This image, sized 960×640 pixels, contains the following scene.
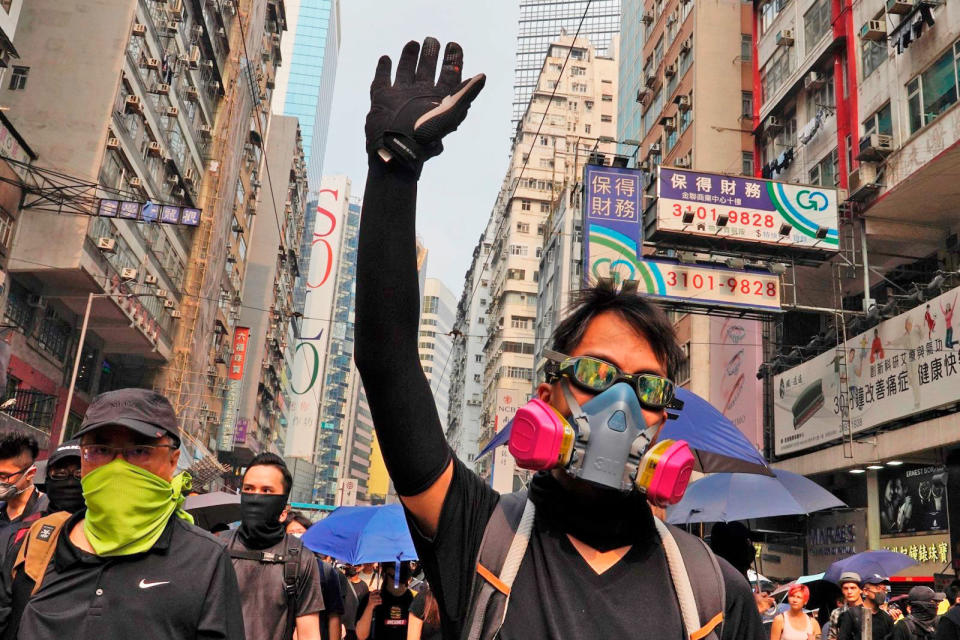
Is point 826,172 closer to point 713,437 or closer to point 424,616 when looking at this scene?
point 713,437

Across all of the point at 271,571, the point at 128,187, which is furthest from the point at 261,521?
the point at 128,187

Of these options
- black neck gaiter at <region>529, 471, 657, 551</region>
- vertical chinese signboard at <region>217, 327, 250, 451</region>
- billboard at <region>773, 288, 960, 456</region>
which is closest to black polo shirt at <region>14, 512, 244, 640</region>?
black neck gaiter at <region>529, 471, 657, 551</region>

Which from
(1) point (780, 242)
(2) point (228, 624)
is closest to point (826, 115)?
(1) point (780, 242)

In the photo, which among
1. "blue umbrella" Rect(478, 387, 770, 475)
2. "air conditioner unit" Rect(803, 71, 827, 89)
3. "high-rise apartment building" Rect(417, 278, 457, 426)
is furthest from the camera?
"high-rise apartment building" Rect(417, 278, 457, 426)

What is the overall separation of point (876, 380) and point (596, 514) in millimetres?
20497

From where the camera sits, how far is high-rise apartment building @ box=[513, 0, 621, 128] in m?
166

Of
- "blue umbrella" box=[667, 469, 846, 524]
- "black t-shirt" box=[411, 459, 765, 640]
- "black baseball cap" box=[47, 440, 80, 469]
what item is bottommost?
"black t-shirt" box=[411, 459, 765, 640]

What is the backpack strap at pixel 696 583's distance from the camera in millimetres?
1814

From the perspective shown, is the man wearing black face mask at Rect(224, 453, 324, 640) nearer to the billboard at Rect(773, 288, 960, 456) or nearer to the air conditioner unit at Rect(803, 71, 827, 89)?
the billboard at Rect(773, 288, 960, 456)

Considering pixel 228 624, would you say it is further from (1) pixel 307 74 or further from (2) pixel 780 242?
(1) pixel 307 74

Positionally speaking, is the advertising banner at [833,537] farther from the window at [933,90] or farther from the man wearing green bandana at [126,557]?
the man wearing green bandana at [126,557]

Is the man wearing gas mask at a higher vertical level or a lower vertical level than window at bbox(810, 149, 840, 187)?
lower

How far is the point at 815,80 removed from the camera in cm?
2556

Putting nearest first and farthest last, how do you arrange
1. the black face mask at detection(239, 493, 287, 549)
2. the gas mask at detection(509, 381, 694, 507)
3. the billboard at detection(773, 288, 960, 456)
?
1. the gas mask at detection(509, 381, 694, 507)
2. the black face mask at detection(239, 493, 287, 549)
3. the billboard at detection(773, 288, 960, 456)
